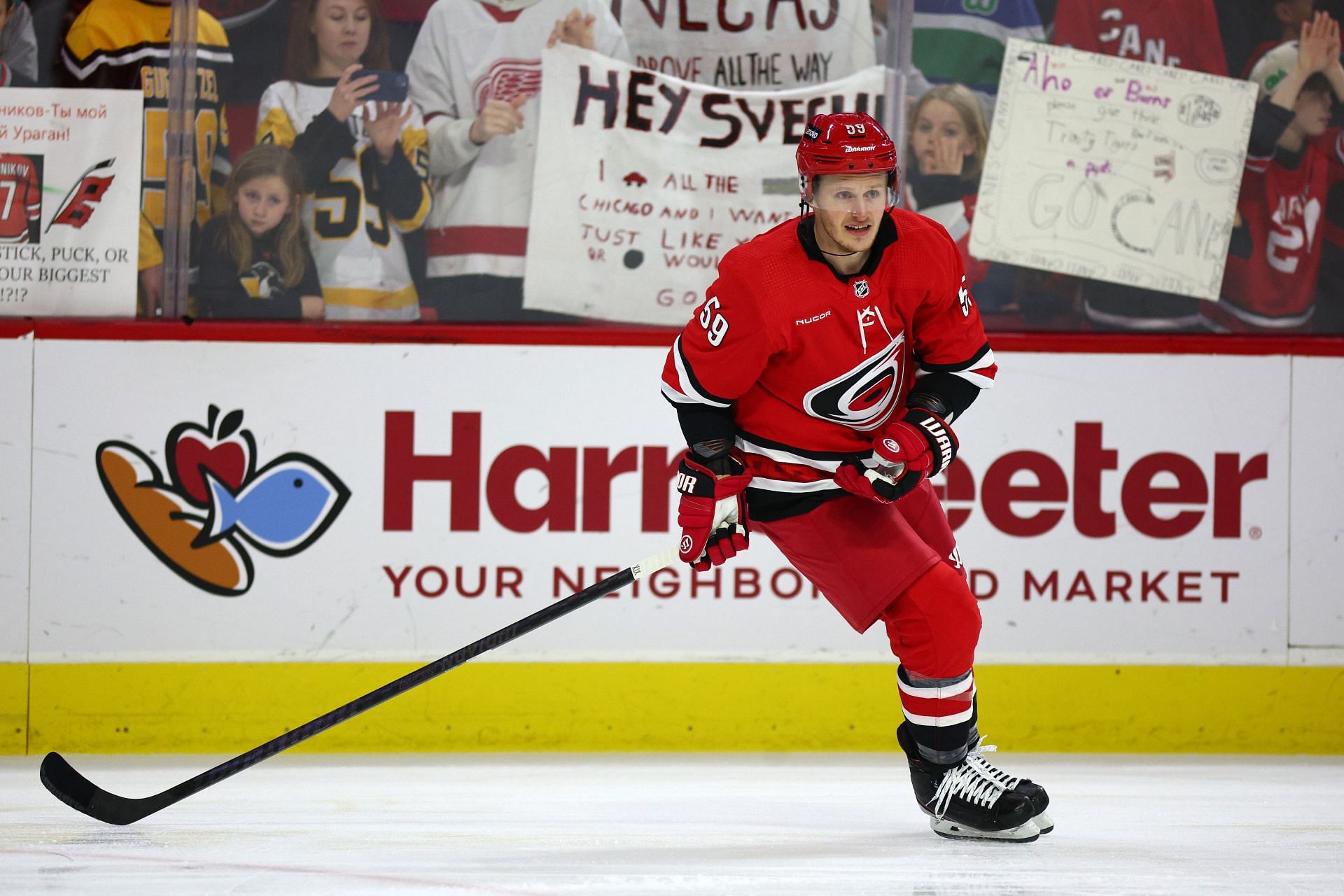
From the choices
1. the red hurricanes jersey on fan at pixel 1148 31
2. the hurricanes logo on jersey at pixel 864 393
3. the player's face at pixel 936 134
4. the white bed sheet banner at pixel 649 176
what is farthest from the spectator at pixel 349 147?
the red hurricanes jersey on fan at pixel 1148 31

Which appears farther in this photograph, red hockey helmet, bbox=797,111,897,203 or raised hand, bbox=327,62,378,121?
raised hand, bbox=327,62,378,121

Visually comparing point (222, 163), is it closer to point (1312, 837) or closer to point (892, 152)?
point (892, 152)

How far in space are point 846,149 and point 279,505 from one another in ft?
6.18

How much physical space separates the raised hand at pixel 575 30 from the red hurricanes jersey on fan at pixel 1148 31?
4.31 feet

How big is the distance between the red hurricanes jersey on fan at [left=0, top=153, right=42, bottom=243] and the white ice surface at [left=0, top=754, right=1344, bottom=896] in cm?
140

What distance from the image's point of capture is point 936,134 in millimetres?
3850

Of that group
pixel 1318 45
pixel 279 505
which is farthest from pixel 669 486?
pixel 1318 45

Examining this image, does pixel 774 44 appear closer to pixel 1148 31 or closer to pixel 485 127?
pixel 485 127

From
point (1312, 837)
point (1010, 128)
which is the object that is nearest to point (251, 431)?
point (1010, 128)

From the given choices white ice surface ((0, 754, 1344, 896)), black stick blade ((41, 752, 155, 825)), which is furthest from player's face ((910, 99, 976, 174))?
black stick blade ((41, 752, 155, 825))

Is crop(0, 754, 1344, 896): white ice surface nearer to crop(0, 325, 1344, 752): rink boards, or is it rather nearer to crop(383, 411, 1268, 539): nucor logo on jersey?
crop(0, 325, 1344, 752): rink boards

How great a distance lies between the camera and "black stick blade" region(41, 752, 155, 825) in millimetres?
2582

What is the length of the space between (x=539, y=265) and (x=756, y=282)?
4.75 ft

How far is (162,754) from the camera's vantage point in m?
3.49
